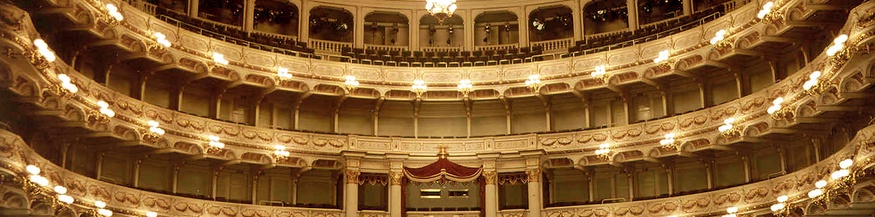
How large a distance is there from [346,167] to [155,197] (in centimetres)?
849

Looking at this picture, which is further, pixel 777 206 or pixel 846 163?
pixel 777 206

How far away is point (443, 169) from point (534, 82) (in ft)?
22.0

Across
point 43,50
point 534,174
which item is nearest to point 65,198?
point 43,50

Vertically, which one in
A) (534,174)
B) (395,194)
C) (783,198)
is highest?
(534,174)

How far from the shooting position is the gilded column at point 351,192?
45.2 metres

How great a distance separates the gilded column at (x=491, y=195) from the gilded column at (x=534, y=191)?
57.2 inches

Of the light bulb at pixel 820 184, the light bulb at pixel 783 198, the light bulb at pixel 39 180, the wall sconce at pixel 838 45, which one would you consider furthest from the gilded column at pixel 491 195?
the light bulb at pixel 39 180

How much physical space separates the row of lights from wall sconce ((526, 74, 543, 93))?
17.3 meters

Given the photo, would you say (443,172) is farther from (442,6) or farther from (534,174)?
(442,6)

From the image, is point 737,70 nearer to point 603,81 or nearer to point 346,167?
point 603,81

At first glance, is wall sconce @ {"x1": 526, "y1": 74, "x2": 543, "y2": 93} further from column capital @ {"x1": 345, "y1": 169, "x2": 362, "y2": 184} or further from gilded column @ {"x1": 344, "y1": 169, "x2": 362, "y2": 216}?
column capital @ {"x1": 345, "y1": 169, "x2": 362, "y2": 184}

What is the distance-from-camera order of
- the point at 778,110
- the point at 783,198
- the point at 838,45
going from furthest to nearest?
1. the point at 778,110
2. the point at 783,198
3. the point at 838,45

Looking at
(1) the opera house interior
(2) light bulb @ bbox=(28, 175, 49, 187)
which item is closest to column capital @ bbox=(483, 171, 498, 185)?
(1) the opera house interior

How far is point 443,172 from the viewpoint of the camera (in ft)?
143
